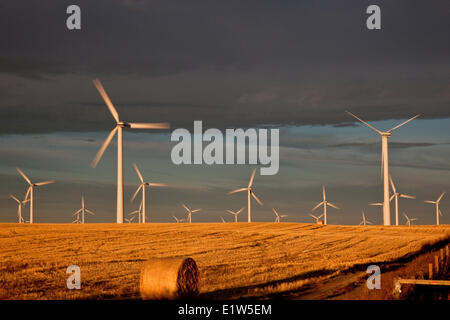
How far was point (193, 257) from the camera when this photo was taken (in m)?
34.2

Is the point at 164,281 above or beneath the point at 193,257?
above

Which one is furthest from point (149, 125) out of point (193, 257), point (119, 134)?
point (193, 257)

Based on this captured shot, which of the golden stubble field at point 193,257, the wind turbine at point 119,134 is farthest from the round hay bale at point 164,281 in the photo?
the wind turbine at point 119,134

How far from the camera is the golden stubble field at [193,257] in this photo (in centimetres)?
2203

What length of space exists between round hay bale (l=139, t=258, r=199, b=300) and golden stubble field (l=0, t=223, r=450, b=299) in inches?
34.0

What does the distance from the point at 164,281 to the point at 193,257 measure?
14.4m

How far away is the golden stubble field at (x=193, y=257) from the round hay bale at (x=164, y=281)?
34.0 inches

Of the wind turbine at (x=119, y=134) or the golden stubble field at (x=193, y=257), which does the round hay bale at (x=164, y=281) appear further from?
the wind turbine at (x=119, y=134)

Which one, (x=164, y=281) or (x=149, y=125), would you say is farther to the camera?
(x=149, y=125)

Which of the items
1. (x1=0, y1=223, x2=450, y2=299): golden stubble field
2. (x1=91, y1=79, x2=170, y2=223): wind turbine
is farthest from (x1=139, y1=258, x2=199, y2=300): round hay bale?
(x1=91, y1=79, x2=170, y2=223): wind turbine

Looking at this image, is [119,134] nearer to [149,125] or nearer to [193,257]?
[149,125]

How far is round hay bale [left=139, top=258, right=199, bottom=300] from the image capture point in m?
19.6
